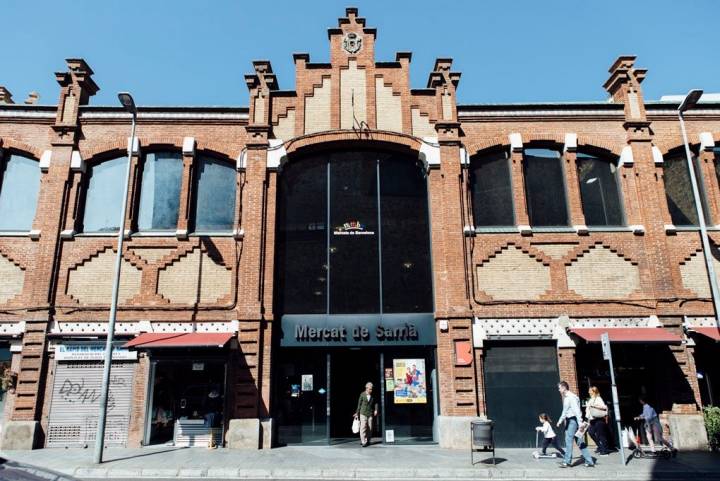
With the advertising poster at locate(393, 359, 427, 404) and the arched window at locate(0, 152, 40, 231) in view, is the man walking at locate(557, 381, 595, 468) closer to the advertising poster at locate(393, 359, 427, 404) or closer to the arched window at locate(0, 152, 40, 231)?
the advertising poster at locate(393, 359, 427, 404)

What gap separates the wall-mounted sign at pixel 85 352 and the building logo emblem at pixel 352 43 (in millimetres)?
12443

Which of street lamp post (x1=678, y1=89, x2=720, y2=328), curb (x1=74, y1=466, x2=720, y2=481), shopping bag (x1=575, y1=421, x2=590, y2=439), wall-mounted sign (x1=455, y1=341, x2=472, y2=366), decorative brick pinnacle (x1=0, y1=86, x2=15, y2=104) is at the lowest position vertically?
curb (x1=74, y1=466, x2=720, y2=481)

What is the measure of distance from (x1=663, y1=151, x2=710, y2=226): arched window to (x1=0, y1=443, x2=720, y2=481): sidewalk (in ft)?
24.1

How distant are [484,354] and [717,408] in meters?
6.57

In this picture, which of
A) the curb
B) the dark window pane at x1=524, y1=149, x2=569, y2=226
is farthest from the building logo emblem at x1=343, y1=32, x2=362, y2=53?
the curb

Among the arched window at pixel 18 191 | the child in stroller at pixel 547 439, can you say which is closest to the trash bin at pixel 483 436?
the child in stroller at pixel 547 439

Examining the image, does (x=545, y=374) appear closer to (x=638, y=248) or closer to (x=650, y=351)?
(x=650, y=351)

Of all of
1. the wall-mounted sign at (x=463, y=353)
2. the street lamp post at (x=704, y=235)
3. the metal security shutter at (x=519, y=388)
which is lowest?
the metal security shutter at (x=519, y=388)

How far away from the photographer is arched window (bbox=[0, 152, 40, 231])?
16.2 meters

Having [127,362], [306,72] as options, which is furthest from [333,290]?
[306,72]

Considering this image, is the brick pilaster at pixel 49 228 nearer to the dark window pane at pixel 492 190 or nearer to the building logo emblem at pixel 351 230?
the building logo emblem at pixel 351 230

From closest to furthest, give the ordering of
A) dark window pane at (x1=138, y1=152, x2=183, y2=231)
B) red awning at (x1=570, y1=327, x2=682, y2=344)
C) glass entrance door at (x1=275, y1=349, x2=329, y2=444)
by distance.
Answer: red awning at (x1=570, y1=327, x2=682, y2=344) < glass entrance door at (x1=275, y1=349, x2=329, y2=444) < dark window pane at (x1=138, y1=152, x2=183, y2=231)

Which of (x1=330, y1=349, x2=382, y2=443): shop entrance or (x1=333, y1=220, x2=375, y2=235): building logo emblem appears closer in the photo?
(x1=330, y1=349, x2=382, y2=443): shop entrance

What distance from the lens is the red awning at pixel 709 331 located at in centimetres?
1422
